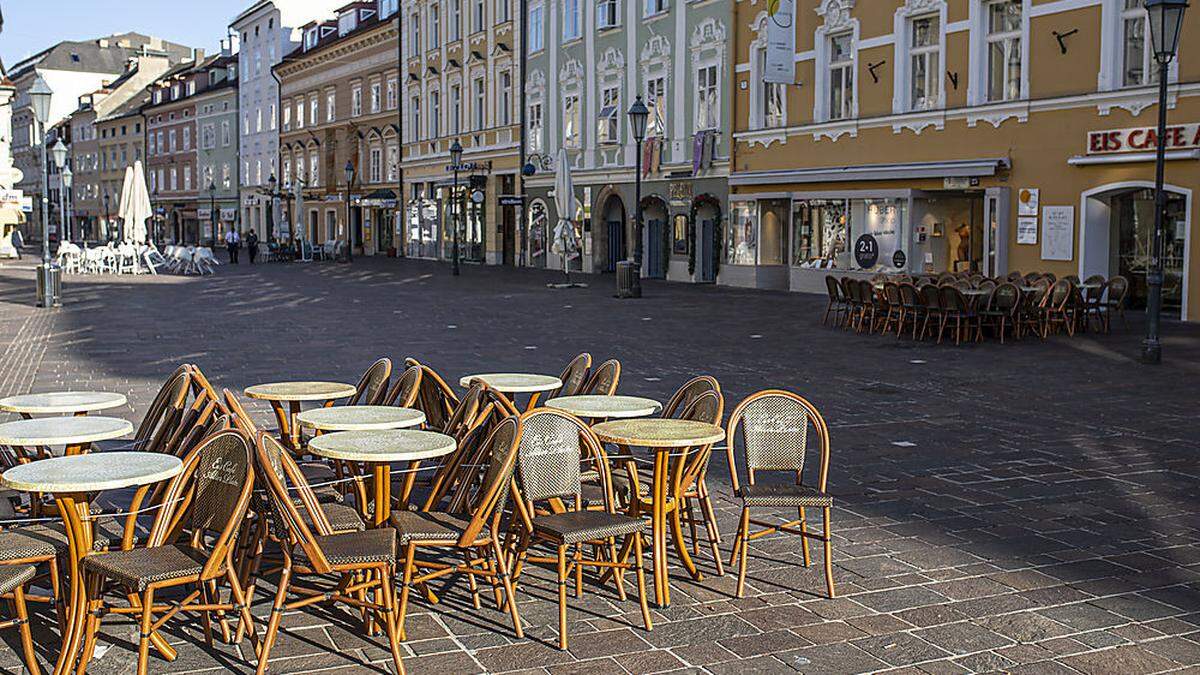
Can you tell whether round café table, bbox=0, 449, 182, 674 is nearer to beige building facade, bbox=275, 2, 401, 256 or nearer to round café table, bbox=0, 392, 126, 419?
round café table, bbox=0, 392, 126, 419

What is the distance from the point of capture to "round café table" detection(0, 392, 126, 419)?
6945mm

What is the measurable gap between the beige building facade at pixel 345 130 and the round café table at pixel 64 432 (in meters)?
48.0

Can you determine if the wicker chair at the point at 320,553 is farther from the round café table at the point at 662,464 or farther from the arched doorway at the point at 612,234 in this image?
the arched doorway at the point at 612,234

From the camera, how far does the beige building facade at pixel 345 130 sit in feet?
192

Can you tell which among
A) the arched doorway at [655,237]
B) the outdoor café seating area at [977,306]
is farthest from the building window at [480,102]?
the outdoor café seating area at [977,306]

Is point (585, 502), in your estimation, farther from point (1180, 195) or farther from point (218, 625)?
point (1180, 195)

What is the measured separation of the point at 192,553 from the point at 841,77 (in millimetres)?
26187

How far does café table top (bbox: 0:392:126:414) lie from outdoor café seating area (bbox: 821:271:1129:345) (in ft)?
42.8

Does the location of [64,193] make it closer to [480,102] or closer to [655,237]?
[480,102]

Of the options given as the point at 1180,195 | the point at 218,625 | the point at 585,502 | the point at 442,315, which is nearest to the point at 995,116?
the point at 1180,195

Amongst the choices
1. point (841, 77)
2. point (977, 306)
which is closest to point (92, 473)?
point (977, 306)

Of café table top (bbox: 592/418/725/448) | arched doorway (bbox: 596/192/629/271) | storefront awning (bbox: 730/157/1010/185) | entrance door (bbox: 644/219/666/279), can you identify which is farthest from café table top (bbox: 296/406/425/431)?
arched doorway (bbox: 596/192/629/271)

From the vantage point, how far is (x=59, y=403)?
7109 millimetres

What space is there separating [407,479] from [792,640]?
78.2 inches
